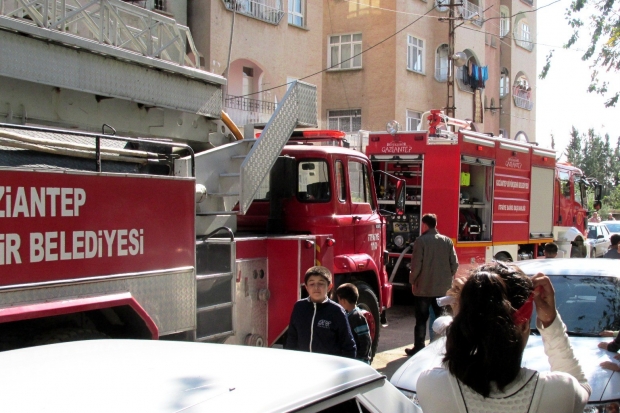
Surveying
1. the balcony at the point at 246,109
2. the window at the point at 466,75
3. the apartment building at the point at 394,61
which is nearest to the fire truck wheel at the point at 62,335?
the balcony at the point at 246,109

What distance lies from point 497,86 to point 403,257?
23.8 metres

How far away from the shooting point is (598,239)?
20.7m

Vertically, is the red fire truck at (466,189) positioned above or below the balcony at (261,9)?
below

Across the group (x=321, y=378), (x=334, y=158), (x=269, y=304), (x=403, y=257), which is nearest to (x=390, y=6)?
(x=403, y=257)

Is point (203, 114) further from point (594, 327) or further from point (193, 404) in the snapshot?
point (193, 404)

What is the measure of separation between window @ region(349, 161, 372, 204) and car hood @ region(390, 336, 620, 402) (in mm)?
3024

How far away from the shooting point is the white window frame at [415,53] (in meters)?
25.9

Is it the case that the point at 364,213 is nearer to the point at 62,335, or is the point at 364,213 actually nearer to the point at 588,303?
the point at 588,303

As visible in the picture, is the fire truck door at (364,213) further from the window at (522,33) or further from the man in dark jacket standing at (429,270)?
the window at (522,33)

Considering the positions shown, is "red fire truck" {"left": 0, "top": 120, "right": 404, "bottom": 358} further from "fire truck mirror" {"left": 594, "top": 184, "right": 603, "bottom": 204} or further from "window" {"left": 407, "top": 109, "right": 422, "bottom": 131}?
"window" {"left": 407, "top": 109, "right": 422, "bottom": 131}

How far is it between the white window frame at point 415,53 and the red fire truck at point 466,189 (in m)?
12.1

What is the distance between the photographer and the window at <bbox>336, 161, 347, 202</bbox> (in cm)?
758

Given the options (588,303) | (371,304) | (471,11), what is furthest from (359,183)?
(471,11)

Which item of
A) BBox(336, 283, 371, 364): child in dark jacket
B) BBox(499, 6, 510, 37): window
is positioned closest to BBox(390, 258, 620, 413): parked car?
BBox(336, 283, 371, 364): child in dark jacket
